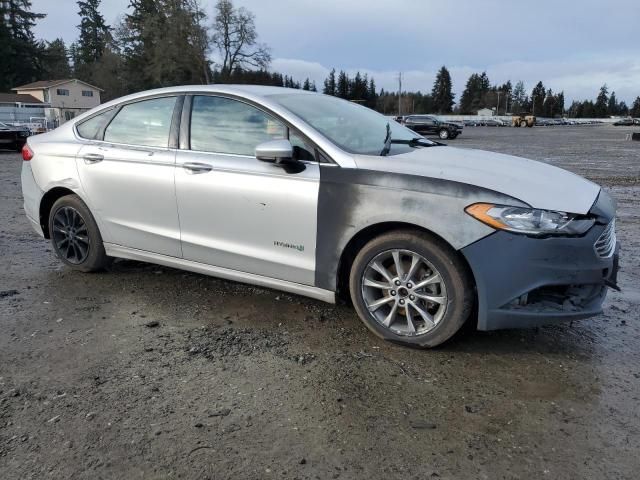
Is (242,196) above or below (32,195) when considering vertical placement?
above

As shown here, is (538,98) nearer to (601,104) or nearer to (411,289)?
(601,104)

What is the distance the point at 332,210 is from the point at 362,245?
0.31 meters

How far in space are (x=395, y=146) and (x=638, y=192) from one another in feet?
26.8

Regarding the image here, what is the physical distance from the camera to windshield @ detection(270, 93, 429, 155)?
3.77 meters

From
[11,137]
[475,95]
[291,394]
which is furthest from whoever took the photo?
[475,95]

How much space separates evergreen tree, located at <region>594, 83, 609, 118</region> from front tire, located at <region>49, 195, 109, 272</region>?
6411 inches

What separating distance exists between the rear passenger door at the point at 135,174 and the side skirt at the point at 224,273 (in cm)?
6

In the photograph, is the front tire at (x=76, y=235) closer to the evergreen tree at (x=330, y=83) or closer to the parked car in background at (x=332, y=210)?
the parked car in background at (x=332, y=210)

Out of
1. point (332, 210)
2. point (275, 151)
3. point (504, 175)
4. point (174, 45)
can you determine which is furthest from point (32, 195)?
point (174, 45)

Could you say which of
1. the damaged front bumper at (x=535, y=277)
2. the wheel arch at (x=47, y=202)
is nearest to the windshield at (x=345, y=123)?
the damaged front bumper at (x=535, y=277)

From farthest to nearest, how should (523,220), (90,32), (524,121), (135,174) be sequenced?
1. (90,32)
2. (524,121)
3. (135,174)
4. (523,220)

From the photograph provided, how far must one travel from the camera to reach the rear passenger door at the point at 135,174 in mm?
4207

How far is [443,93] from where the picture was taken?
140 m

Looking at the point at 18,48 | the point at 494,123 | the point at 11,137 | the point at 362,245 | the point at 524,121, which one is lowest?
the point at 494,123
